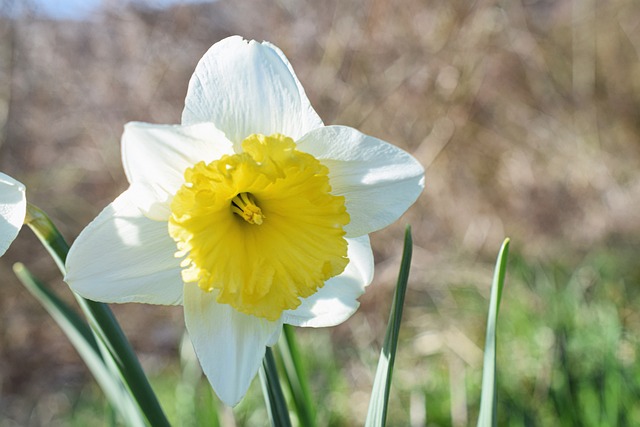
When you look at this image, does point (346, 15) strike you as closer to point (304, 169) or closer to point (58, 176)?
point (58, 176)

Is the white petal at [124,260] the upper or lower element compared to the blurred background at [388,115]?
upper

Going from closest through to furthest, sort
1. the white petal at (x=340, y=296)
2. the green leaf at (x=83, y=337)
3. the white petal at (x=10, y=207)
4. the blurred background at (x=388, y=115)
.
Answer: the white petal at (x=10, y=207) < the white petal at (x=340, y=296) < the green leaf at (x=83, y=337) < the blurred background at (x=388, y=115)

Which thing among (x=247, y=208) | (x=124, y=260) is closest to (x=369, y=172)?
(x=247, y=208)

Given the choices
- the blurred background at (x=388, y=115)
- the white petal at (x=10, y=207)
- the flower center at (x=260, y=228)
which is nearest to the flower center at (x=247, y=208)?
the flower center at (x=260, y=228)

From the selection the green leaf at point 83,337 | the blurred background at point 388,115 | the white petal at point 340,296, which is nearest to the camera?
the white petal at point 340,296

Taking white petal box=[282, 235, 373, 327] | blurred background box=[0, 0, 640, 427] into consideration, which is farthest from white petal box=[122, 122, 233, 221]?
blurred background box=[0, 0, 640, 427]

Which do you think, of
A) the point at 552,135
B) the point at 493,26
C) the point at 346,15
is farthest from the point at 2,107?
the point at 552,135

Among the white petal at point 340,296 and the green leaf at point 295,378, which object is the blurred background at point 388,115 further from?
the white petal at point 340,296

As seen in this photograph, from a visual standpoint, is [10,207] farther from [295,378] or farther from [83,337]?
[295,378]
